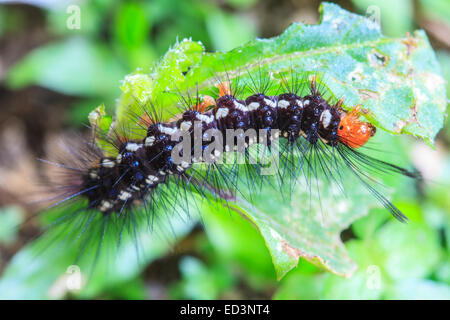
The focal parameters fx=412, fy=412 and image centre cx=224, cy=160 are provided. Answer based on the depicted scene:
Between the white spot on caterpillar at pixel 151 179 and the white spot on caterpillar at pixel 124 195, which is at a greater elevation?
the white spot on caterpillar at pixel 151 179

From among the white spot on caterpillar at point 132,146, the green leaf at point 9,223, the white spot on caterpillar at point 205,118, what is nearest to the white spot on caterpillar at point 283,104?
the white spot on caterpillar at point 205,118

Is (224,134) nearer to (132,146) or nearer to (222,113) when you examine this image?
(222,113)

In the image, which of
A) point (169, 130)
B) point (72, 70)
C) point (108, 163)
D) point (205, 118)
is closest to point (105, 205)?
point (108, 163)

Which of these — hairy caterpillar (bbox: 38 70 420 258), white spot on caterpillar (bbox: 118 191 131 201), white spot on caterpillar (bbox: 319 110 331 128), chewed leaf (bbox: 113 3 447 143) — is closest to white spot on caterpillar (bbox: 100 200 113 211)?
hairy caterpillar (bbox: 38 70 420 258)

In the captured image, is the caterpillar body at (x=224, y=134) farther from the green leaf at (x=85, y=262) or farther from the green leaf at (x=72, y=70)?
the green leaf at (x=72, y=70)

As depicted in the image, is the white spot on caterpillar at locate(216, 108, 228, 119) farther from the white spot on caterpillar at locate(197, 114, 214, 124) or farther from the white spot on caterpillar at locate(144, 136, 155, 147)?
the white spot on caterpillar at locate(144, 136, 155, 147)

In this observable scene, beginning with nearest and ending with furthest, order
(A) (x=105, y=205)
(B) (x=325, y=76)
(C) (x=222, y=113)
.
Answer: (C) (x=222, y=113)
(B) (x=325, y=76)
(A) (x=105, y=205)
